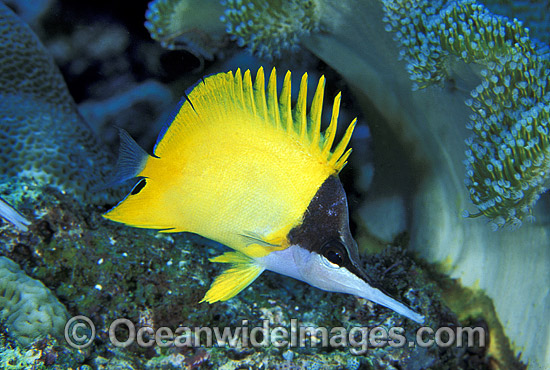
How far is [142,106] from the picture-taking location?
325cm

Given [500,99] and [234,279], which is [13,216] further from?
[500,99]

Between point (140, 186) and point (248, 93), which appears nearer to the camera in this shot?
point (248, 93)

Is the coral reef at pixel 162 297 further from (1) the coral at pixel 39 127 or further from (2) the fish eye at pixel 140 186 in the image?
(2) the fish eye at pixel 140 186

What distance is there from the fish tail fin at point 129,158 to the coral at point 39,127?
828mm

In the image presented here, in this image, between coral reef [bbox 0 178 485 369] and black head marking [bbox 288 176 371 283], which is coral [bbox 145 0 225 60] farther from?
black head marking [bbox 288 176 371 283]

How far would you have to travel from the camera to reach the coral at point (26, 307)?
1.62 metres

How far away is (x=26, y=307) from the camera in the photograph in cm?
171

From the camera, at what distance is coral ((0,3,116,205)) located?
7.76ft

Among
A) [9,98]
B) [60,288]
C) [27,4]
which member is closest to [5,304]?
[60,288]

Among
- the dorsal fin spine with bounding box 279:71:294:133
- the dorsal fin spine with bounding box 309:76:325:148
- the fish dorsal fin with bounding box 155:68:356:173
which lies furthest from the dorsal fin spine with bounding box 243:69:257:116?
the dorsal fin spine with bounding box 309:76:325:148

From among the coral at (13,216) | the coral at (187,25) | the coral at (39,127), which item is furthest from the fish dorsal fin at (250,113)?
the coral at (187,25)

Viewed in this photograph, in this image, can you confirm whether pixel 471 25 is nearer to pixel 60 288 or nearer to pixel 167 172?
pixel 167 172

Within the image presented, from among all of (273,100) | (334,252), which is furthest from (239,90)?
(334,252)

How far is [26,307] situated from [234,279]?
3.08 ft
